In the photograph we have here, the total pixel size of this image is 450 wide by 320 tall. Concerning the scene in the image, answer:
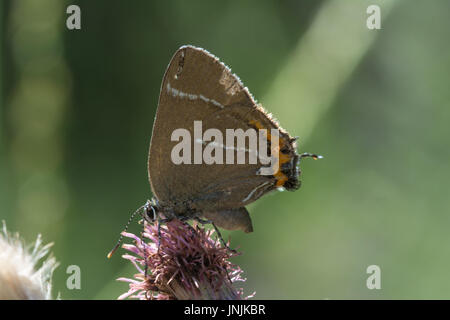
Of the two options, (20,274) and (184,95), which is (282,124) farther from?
(20,274)

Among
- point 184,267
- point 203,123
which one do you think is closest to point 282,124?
point 203,123

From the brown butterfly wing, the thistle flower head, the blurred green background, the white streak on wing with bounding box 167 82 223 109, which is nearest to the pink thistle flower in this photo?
the brown butterfly wing

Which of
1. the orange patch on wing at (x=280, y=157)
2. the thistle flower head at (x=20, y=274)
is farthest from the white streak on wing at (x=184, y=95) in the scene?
the thistle flower head at (x=20, y=274)

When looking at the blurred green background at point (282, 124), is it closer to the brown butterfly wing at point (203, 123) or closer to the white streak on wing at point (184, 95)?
the brown butterfly wing at point (203, 123)

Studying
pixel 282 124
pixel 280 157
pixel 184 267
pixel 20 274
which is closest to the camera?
pixel 20 274

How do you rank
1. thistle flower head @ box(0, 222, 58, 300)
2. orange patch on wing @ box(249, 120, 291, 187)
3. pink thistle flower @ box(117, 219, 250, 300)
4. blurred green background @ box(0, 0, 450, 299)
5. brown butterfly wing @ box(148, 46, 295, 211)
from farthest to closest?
blurred green background @ box(0, 0, 450, 299) → orange patch on wing @ box(249, 120, 291, 187) → brown butterfly wing @ box(148, 46, 295, 211) → pink thistle flower @ box(117, 219, 250, 300) → thistle flower head @ box(0, 222, 58, 300)

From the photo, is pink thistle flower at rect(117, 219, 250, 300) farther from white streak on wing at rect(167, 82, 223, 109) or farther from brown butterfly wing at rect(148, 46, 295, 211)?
white streak on wing at rect(167, 82, 223, 109)

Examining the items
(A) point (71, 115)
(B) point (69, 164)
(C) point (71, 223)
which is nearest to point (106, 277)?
(C) point (71, 223)
